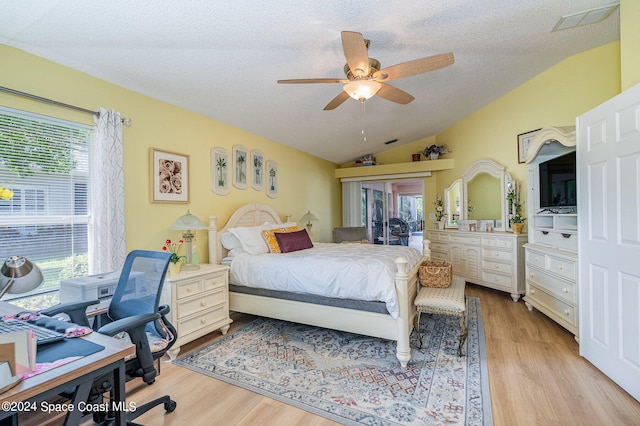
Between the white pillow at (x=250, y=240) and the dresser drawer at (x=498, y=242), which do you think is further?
the dresser drawer at (x=498, y=242)

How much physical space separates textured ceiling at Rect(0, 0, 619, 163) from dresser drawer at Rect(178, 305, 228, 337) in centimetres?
223

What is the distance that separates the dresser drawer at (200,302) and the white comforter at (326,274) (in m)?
0.30

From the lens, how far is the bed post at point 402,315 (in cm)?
243

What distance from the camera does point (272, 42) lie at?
2.36m

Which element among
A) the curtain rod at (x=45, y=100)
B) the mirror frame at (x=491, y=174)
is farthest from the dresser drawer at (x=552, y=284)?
the curtain rod at (x=45, y=100)

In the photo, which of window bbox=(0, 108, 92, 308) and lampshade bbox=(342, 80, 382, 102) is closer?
window bbox=(0, 108, 92, 308)

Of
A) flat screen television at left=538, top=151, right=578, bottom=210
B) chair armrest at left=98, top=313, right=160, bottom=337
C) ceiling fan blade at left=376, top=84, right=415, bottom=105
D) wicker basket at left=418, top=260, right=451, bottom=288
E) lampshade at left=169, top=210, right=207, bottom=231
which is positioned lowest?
wicker basket at left=418, top=260, right=451, bottom=288

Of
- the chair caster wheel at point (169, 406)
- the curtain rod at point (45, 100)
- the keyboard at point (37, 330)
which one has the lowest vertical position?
the chair caster wheel at point (169, 406)

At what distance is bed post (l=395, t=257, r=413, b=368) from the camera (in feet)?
7.98

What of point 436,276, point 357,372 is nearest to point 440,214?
point 436,276

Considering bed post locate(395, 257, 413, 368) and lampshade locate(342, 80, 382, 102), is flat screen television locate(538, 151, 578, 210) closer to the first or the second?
bed post locate(395, 257, 413, 368)

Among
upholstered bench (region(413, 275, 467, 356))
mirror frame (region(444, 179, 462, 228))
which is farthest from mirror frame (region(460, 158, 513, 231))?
upholstered bench (region(413, 275, 467, 356))

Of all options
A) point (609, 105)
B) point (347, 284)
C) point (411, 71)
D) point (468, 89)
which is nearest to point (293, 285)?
point (347, 284)

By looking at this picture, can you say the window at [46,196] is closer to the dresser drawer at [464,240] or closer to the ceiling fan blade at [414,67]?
the ceiling fan blade at [414,67]
